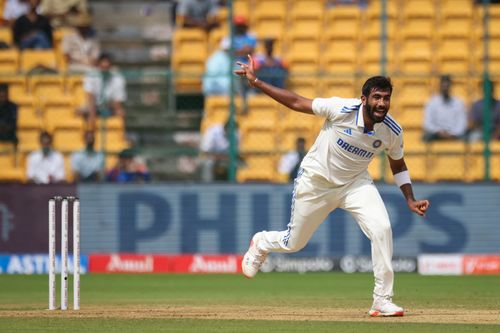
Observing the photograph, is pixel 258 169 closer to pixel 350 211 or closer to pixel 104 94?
pixel 104 94

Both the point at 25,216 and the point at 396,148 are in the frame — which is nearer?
the point at 396,148

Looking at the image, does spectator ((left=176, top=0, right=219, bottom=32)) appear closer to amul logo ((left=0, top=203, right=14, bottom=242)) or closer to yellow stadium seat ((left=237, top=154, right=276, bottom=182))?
yellow stadium seat ((left=237, top=154, right=276, bottom=182))

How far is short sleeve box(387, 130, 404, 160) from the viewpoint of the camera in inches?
317

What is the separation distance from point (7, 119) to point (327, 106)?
7.28 m

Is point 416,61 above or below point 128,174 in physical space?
above

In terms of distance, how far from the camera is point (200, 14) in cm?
1638

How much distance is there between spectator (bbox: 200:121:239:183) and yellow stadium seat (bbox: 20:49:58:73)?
9.87ft

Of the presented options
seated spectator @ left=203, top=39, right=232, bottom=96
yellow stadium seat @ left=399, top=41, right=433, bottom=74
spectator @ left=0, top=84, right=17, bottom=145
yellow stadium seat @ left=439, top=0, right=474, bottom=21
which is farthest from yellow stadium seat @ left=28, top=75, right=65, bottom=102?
yellow stadium seat @ left=439, top=0, right=474, bottom=21

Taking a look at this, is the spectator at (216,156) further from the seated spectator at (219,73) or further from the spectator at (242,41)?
the spectator at (242,41)

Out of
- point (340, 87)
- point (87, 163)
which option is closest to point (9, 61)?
point (87, 163)

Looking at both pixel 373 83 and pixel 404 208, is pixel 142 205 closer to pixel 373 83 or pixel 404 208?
pixel 404 208

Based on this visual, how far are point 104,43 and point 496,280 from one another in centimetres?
749

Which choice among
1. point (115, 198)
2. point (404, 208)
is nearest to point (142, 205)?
point (115, 198)

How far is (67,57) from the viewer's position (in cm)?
1606
